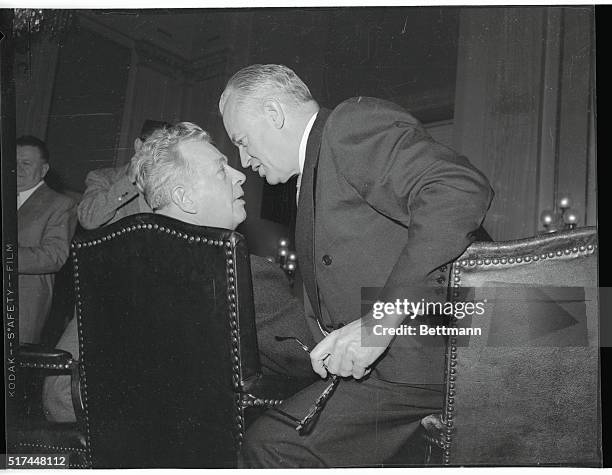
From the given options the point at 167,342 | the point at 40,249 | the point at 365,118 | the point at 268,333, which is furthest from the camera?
the point at 40,249

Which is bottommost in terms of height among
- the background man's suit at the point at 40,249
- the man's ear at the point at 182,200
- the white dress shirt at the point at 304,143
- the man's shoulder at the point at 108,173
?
the background man's suit at the point at 40,249

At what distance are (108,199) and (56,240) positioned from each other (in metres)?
0.19

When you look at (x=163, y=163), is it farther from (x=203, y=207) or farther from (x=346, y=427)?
(x=346, y=427)

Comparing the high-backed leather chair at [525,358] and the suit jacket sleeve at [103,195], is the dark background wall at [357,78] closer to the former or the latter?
the suit jacket sleeve at [103,195]

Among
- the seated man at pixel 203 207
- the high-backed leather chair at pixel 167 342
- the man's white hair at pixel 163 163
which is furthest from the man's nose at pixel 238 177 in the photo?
the high-backed leather chair at pixel 167 342

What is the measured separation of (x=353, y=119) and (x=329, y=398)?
0.69 metres

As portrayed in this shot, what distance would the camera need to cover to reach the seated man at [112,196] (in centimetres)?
162

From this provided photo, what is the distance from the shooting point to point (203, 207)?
1599 millimetres

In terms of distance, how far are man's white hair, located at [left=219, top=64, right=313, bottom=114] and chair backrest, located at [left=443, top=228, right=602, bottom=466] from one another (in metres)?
0.64

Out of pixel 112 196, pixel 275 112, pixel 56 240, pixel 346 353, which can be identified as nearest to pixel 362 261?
pixel 346 353

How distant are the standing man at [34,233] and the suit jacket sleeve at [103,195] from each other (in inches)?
2.1

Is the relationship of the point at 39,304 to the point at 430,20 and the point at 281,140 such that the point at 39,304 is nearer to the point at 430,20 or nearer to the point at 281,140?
the point at 281,140

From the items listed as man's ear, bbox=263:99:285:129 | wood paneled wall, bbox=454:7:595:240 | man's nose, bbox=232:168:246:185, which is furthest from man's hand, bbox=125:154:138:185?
wood paneled wall, bbox=454:7:595:240

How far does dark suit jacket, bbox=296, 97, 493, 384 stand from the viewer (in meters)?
1.35
